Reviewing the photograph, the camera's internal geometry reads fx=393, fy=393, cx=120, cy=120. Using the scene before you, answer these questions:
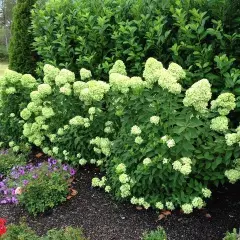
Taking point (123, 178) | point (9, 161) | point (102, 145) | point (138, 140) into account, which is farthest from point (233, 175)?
point (9, 161)

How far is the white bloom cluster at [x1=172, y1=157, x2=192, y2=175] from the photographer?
11.0 feet

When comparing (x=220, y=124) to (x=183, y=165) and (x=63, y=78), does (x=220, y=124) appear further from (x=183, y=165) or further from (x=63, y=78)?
(x=63, y=78)

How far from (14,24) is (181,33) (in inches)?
159

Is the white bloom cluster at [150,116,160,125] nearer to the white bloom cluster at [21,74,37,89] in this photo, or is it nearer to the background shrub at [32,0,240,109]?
the background shrub at [32,0,240,109]

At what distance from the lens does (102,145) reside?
169 inches

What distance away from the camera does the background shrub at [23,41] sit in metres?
7.09

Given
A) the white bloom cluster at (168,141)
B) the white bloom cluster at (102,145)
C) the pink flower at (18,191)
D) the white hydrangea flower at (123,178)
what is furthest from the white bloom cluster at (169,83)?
the pink flower at (18,191)

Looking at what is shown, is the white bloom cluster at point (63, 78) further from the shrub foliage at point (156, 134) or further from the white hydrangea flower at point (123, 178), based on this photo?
the white hydrangea flower at point (123, 178)

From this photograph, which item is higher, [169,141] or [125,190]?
[169,141]

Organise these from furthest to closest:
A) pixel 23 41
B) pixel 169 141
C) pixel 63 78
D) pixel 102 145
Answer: pixel 23 41, pixel 63 78, pixel 102 145, pixel 169 141

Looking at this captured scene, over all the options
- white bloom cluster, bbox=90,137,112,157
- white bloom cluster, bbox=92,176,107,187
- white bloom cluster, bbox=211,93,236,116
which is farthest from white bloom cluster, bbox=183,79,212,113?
white bloom cluster, bbox=92,176,107,187

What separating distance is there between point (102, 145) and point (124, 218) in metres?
0.85

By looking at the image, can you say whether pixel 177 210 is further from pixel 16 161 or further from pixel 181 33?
pixel 16 161

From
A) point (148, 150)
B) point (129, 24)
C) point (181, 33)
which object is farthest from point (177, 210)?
point (129, 24)
